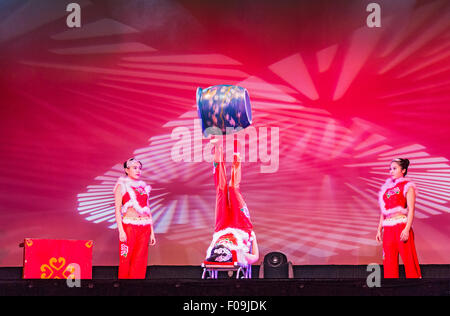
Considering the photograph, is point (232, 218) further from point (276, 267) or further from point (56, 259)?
point (56, 259)

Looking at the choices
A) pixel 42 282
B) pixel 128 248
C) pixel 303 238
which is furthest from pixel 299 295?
pixel 303 238

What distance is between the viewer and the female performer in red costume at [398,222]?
13.6ft

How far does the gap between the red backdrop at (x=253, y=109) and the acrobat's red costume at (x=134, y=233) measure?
0.74 m

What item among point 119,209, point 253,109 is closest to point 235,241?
point 119,209

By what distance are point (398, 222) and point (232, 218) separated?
3.91ft

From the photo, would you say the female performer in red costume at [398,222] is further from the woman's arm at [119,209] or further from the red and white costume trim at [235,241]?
the woman's arm at [119,209]

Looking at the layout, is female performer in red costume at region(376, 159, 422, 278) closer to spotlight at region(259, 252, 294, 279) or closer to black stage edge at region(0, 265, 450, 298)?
spotlight at region(259, 252, 294, 279)

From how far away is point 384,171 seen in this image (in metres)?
5.01

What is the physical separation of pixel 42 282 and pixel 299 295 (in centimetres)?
95

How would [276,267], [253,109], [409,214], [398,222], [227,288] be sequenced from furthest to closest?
[253,109] < [276,267] < [398,222] < [409,214] < [227,288]

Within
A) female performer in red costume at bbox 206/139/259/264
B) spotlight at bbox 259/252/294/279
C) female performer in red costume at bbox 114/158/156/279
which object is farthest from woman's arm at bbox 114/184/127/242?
spotlight at bbox 259/252/294/279

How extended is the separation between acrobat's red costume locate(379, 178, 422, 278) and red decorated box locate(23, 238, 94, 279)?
2250 millimetres

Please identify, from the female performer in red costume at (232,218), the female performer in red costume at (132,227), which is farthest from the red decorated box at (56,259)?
the female performer in red costume at (232,218)

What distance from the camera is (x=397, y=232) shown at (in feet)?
13.8
